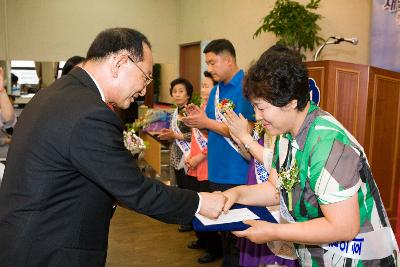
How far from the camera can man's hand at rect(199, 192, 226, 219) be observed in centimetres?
145

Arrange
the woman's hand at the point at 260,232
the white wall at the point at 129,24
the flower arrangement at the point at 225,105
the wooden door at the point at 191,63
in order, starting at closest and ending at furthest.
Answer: the woman's hand at the point at 260,232, the flower arrangement at the point at 225,105, the white wall at the point at 129,24, the wooden door at the point at 191,63

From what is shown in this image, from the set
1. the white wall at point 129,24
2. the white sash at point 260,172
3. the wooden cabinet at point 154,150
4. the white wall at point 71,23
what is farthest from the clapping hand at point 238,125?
the white wall at point 71,23

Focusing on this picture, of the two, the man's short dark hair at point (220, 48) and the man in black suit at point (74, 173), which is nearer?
the man in black suit at point (74, 173)

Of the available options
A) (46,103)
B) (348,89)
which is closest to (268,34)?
(348,89)

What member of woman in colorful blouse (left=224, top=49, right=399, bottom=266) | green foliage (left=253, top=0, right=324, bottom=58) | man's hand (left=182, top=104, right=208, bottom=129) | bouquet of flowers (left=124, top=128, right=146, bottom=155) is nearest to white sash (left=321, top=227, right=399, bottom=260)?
woman in colorful blouse (left=224, top=49, right=399, bottom=266)

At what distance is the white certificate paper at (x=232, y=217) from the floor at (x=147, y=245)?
1.83m

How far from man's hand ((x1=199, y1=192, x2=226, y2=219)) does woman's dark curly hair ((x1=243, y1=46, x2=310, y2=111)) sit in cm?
44

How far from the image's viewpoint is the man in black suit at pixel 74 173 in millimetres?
1141

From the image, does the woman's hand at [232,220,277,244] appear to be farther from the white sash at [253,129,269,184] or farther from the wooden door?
the wooden door

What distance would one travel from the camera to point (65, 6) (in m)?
7.62

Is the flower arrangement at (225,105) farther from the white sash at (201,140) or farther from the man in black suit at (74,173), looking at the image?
the man in black suit at (74,173)

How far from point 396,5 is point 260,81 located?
10.8ft

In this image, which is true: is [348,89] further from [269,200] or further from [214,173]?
[269,200]

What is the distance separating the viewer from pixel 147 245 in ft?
11.9
